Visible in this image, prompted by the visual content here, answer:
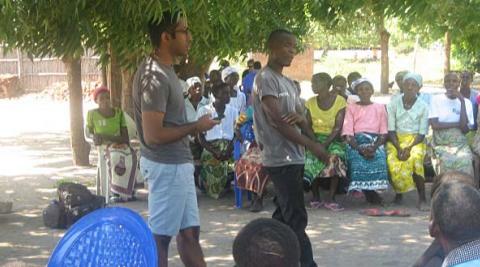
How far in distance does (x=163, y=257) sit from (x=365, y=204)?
4413mm

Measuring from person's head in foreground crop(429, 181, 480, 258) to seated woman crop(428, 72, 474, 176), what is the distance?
518cm

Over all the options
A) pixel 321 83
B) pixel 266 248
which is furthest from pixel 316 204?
pixel 266 248

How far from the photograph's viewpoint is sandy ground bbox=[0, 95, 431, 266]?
586 cm

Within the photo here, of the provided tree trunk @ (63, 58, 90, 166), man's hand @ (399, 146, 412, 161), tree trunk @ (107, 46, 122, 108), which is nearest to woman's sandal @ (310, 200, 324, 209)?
man's hand @ (399, 146, 412, 161)

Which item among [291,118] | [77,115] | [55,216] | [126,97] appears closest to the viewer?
[291,118]

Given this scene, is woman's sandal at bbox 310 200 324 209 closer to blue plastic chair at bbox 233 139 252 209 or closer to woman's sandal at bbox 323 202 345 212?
woman's sandal at bbox 323 202 345 212

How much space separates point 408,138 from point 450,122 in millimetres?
498

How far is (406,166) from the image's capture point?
7746mm

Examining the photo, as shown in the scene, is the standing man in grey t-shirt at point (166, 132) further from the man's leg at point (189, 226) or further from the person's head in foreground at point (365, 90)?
the person's head in foreground at point (365, 90)

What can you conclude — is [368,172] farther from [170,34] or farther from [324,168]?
[170,34]

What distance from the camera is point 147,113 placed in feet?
12.4

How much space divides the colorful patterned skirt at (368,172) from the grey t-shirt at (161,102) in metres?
4.06

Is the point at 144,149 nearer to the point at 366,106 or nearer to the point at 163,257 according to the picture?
the point at 163,257

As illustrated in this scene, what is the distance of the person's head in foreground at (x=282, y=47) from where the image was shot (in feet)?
15.5
